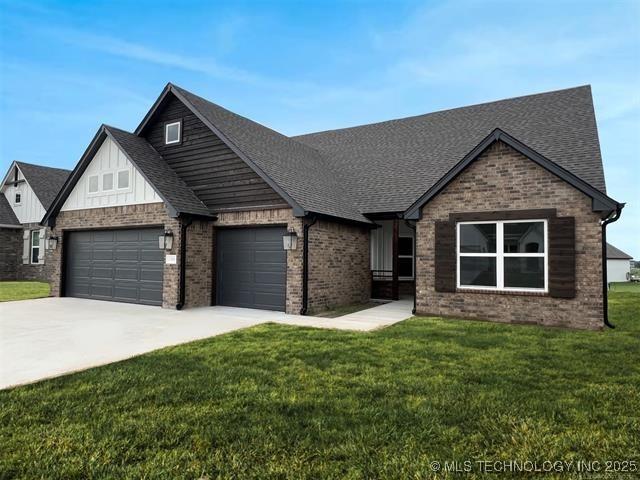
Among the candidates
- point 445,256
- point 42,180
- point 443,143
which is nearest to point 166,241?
point 445,256

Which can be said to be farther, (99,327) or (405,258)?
(405,258)

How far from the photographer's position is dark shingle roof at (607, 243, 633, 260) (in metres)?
37.1

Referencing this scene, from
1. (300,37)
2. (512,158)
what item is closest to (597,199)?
(512,158)

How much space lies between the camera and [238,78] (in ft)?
105

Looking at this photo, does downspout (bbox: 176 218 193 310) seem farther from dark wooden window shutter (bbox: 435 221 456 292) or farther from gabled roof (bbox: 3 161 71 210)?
gabled roof (bbox: 3 161 71 210)

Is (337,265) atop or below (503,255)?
below

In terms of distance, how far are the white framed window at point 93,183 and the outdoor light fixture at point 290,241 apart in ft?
25.0

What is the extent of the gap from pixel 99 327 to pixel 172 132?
756cm

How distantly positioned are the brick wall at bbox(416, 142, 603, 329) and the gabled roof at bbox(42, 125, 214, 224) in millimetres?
7066

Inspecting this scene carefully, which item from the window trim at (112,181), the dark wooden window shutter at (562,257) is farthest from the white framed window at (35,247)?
the dark wooden window shutter at (562,257)

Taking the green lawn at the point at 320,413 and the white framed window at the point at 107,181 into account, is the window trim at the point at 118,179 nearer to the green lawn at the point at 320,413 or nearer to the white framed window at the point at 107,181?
the white framed window at the point at 107,181

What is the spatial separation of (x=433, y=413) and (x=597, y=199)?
7.26 meters

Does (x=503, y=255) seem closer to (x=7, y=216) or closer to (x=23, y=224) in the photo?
(x=23, y=224)

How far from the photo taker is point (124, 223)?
508 inches
